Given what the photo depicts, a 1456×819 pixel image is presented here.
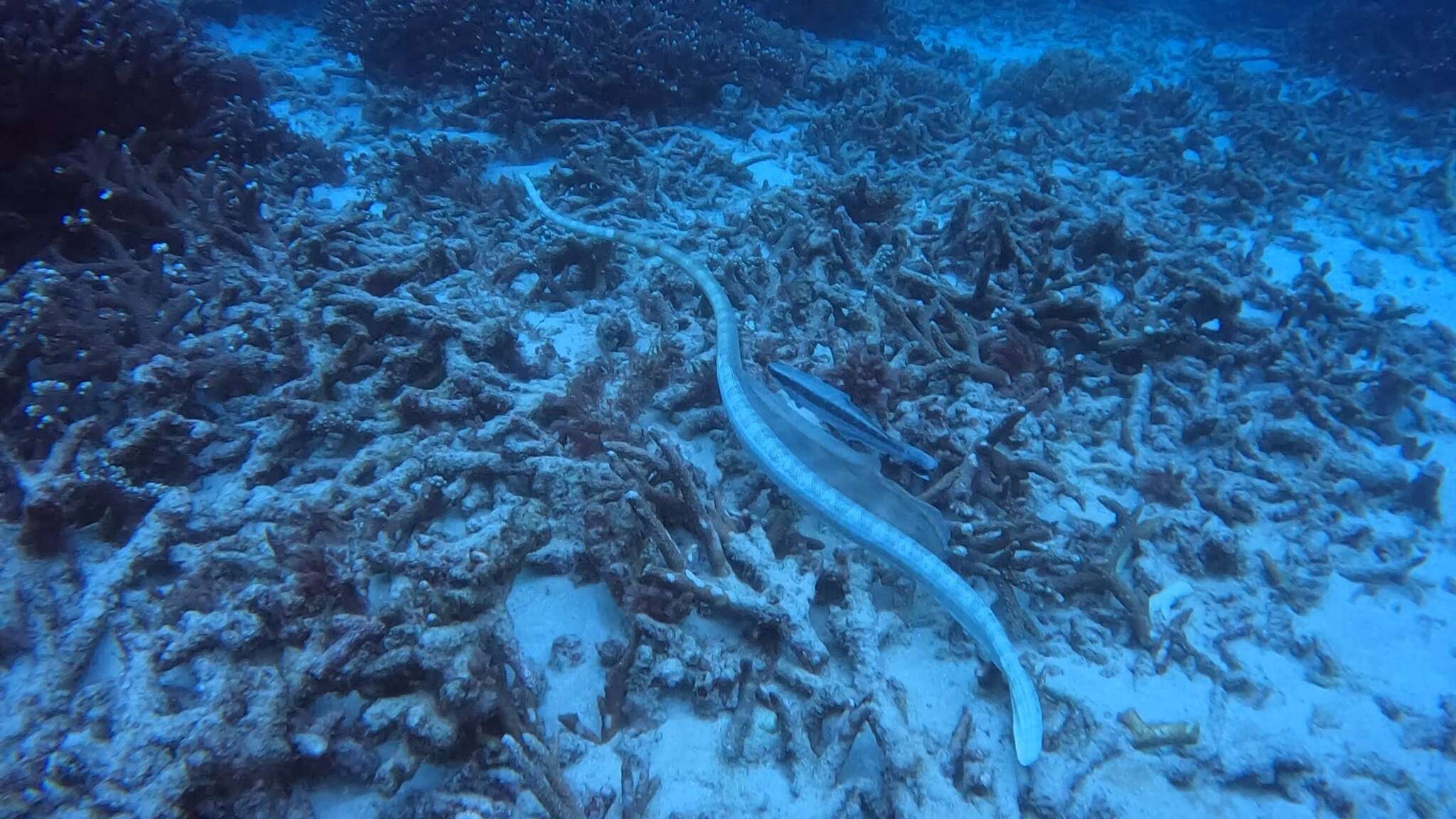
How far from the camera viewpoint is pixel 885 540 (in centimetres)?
320

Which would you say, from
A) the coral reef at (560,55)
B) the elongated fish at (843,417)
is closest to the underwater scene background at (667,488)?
the elongated fish at (843,417)

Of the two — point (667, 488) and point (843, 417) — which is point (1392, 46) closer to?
point (843, 417)

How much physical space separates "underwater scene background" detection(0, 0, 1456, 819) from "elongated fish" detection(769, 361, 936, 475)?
0.02 m

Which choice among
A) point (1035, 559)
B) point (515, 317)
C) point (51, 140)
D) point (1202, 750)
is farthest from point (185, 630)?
point (51, 140)

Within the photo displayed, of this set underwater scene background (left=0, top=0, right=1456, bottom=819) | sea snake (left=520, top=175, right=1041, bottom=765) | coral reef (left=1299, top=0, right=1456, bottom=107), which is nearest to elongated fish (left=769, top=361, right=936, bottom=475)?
underwater scene background (left=0, top=0, right=1456, bottom=819)

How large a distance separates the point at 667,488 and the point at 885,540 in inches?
49.8

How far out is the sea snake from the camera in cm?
289

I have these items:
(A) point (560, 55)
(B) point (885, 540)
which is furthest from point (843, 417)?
(A) point (560, 55)

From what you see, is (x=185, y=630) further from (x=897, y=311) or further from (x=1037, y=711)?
(x=897, y=311)

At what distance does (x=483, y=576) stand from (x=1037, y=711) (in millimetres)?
2785

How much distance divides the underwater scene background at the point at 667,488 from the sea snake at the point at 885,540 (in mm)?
24

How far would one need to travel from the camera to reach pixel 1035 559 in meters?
3.47

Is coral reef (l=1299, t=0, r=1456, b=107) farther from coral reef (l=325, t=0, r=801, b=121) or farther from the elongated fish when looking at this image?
the elongated fish

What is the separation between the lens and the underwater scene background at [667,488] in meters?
2.61
